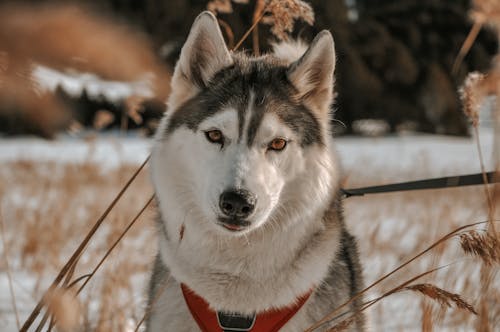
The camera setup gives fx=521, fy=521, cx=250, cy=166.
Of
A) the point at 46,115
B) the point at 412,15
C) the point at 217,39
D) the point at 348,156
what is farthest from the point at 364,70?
the point at 46,115

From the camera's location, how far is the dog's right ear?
2.24 metres

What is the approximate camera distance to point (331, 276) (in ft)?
7.08

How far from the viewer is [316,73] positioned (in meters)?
2.39

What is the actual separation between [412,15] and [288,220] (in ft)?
81.7

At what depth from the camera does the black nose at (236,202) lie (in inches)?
73.3

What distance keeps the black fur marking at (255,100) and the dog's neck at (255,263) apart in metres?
0.41

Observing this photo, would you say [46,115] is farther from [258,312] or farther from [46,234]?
[46,234]

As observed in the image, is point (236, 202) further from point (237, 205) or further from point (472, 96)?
point (472, 96)

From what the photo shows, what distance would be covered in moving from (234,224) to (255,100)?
56 centimetres

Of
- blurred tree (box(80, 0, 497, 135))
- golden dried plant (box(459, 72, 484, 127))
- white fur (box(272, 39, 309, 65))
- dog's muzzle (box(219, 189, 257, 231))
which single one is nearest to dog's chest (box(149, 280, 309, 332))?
dog's muzzle (box(219, 189, 257, 231))

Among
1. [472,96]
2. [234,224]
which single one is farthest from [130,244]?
[472,96]

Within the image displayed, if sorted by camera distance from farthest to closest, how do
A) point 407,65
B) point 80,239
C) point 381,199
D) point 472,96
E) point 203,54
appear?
point 407,65, point 381,199, point 80,239, point 203,54, point 472,96

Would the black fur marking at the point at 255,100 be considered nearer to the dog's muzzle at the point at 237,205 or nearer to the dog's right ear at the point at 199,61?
the dog's right ear at the point at 199,61

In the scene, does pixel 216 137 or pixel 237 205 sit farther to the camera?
pixel 216 137
